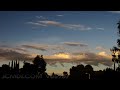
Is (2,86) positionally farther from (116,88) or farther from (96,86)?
(116,88)

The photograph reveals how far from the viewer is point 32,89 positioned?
2.70 meters

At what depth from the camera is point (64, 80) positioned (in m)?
2.67
